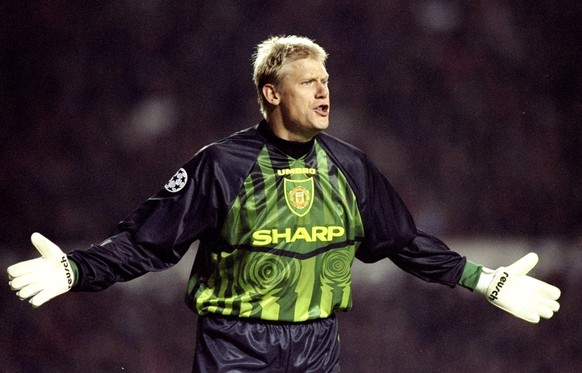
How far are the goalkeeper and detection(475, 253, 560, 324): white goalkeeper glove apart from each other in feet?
1.42

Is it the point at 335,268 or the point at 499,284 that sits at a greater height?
the point at 335,268

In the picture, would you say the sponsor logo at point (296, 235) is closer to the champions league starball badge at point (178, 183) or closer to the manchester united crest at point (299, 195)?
the manchester united crest at point (299, 195)

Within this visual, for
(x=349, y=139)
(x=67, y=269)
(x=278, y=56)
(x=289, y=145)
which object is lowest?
(x=349, y=139)

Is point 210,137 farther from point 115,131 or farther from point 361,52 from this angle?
point 361,52

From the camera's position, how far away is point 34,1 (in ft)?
15.8

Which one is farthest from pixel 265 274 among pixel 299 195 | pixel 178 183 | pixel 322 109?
pixel 322 109

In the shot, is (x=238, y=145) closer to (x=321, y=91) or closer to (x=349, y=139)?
(x=321, y=91)

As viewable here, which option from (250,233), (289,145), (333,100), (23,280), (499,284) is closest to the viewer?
(23,280)

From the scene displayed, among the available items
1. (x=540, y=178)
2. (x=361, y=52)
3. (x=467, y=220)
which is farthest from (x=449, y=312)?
(x=361, y=52)

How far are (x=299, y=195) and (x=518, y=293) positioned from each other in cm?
76

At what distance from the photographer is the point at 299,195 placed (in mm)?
3305

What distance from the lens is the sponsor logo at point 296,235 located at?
325cm

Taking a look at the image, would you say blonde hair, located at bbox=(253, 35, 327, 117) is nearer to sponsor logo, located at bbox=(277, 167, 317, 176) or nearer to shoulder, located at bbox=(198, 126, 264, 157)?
shoulder, located at bbox=(198, 126, 264, 157)

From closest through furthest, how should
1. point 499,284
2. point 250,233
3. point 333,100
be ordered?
point 250,233 < point 499,284 < point 333,100
